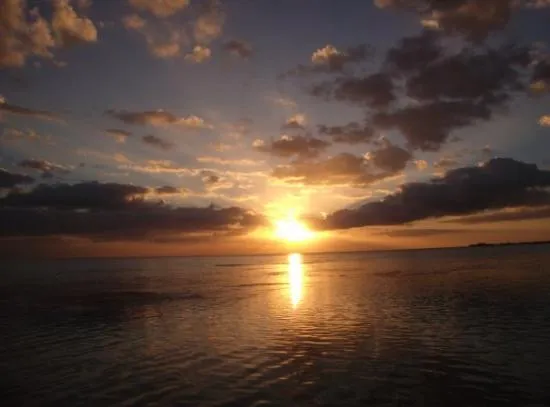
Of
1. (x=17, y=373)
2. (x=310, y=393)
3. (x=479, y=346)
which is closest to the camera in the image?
(x=310, y=393)

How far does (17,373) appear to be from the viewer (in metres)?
27.0

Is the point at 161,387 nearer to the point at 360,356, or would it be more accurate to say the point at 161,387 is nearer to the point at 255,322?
the point at 360,356

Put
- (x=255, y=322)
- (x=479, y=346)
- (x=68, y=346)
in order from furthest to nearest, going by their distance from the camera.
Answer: (x=255, y=322) → (x=68, y=346) → (x=479, y=346)

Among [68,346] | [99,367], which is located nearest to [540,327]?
[99,367]

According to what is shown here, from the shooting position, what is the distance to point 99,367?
27.3 m

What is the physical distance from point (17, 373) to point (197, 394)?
44.5 feet

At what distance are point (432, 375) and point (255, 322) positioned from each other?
22.9m

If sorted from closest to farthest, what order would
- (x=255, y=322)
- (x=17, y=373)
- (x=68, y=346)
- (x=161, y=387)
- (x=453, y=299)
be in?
(x=161, y=387), (x=17, y=373), (x=68, y=346), (x=255, y=322), (x=453, y=299)

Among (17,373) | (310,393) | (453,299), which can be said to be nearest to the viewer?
(310,393)

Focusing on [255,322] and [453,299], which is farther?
[453,299]

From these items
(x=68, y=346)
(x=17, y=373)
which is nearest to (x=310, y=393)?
(x=17, y=373)

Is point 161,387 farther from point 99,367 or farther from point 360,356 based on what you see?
point 360,356

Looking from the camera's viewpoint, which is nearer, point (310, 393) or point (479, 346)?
point (310, 393)

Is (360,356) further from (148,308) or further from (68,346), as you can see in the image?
(148,308)
